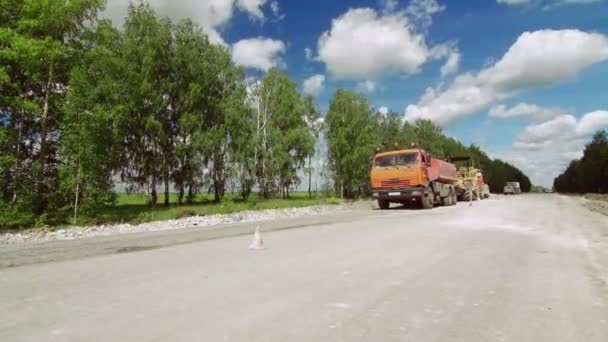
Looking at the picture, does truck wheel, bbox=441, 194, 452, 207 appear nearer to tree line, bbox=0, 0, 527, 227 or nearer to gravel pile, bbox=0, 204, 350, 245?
gravel pile, bbox=0, 204, 350, 245

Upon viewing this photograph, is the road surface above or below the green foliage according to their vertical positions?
below

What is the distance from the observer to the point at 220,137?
33.0 metres

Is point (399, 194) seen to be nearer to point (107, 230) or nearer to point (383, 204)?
point (383, 204)

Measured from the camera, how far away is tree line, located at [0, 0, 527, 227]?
1873 cm

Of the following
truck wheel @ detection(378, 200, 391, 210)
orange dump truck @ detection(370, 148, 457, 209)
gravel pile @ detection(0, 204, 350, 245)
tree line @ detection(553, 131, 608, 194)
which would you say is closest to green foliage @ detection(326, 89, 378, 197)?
truck wheel @ detection(378, 200, 391, 210)

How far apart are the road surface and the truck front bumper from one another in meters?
12.8

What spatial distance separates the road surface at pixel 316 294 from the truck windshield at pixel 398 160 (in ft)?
43.9

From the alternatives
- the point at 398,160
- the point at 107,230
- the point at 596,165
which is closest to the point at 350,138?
the point at 398,160

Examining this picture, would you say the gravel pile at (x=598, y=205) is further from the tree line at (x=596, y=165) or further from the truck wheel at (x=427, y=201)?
the tree line at (x=596, y=165)

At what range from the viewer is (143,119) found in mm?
29703

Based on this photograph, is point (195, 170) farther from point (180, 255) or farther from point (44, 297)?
point (44, 297)

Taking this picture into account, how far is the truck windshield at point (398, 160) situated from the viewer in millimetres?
22219

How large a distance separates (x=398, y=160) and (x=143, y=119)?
18380 mm

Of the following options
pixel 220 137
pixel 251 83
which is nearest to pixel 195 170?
pixel 220 137
